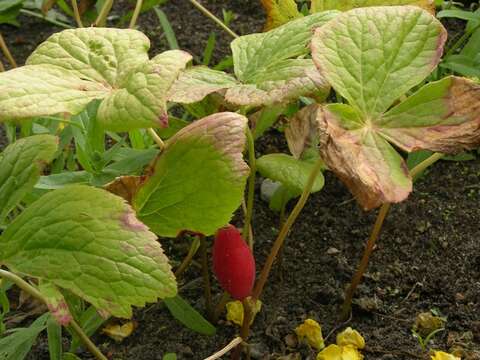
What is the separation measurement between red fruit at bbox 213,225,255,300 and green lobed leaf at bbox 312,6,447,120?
0.25 metres

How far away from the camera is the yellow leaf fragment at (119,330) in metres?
1.28

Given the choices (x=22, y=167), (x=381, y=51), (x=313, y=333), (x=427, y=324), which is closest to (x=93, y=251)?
(x=22, y=167)

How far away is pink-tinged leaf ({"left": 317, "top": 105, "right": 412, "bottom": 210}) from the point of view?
31.9 inches

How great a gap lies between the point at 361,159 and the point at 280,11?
1.63ft

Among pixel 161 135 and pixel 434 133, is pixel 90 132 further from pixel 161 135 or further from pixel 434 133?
pixel 434 133

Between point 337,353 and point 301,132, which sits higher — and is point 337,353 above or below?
below

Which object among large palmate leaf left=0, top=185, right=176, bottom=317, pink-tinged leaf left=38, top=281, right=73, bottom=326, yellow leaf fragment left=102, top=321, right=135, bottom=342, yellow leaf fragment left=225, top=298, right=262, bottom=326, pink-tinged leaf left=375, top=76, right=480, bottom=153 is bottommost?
yellow leaf fragment left=102, top=321, right=135, bottom=342

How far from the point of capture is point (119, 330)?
1.29 m

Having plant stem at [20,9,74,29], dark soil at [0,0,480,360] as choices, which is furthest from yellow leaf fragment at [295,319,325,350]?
plant stem at [20,9,74,29]

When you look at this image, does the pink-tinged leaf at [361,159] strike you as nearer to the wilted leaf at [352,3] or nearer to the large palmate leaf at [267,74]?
the large palmate leaf at [267,74]

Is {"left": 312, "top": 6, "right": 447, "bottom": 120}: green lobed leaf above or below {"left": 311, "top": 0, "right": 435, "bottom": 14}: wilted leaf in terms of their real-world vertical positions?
above

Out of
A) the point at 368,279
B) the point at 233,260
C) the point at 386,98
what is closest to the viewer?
the point at 386,98

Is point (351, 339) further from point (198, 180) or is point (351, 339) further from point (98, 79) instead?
point (98, 79)

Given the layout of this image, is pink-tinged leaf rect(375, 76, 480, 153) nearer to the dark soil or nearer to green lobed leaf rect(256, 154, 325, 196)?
green lobed leaf rect(256, 154, 325, 196)
